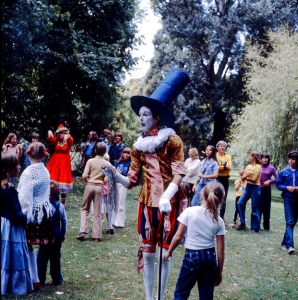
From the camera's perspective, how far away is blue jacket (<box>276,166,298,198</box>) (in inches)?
263

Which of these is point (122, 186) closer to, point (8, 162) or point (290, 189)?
point (290, 189)

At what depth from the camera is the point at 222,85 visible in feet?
85.0

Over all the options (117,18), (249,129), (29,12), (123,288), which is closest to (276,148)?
(249,129)

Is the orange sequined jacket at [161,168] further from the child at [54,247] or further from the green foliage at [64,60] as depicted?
the green foliage at [64,60]

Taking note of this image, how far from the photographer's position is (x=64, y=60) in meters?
12.8

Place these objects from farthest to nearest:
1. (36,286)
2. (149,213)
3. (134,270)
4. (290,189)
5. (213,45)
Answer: (213,45), (290,189), (134,270), (36,286), (149,213)

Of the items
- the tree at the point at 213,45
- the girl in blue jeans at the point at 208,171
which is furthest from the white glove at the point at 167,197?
the tree at the point at 213,45

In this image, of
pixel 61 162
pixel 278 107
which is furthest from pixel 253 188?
pixel 278 107

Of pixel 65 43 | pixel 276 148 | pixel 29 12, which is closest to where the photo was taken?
pixel 29 12

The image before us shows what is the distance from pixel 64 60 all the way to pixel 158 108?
9605 mm

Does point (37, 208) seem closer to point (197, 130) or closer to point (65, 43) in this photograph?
point (65, 43)

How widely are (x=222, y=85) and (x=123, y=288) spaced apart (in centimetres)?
2270

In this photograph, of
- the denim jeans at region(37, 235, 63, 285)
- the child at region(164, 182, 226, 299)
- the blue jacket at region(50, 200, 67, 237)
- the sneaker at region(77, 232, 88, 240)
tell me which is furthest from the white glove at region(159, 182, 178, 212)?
the sneaker at region(77, 232, 88, 240)

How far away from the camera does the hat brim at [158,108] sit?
3.91 m
